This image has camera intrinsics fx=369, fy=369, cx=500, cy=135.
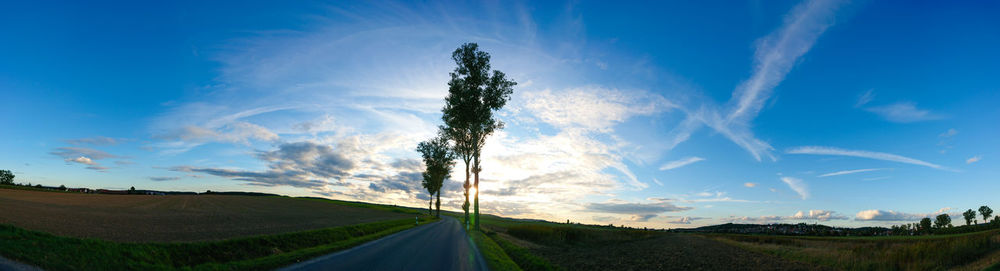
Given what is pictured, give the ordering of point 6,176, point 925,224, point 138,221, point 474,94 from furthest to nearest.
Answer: point 6,176 < point 925,224 < point 474,94 < point 138,221

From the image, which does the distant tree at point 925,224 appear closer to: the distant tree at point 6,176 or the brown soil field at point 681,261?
the brown soil field at point 681,261

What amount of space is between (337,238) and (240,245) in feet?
27.4

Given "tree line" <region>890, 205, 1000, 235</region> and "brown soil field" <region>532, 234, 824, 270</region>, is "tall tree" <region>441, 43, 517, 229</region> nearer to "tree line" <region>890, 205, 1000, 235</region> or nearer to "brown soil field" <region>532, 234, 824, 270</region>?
"brown soil field" <region>532, 234, 824, 270</region>

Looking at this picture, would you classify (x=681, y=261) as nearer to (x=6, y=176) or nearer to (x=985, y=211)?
(x=985, y=211)

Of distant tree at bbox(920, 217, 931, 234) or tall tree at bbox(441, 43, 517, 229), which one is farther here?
distant tree at bbox(920, 217, 931, 234)

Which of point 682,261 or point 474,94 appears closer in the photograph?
point 682,261

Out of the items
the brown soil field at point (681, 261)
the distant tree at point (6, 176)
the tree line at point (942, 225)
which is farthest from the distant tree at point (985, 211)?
the distant tree at point (6, 176)

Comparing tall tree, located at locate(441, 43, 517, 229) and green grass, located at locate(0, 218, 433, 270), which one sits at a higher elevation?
→ tall tree, located at locate(441, 43, 517, 229)

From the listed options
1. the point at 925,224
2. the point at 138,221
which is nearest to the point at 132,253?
the point at 138,221

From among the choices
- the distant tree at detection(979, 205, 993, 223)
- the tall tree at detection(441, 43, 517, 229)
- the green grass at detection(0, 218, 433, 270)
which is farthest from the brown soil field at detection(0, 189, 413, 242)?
the distant tree at detection(979, 205, 993, 223)

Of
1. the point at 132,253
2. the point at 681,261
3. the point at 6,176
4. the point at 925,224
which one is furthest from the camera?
the point at 6,176

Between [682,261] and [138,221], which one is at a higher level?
[682,261]

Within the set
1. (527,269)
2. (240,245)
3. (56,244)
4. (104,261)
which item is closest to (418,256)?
(527,269)

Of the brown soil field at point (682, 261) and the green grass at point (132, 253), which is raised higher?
the green grass at point (132, 253)
